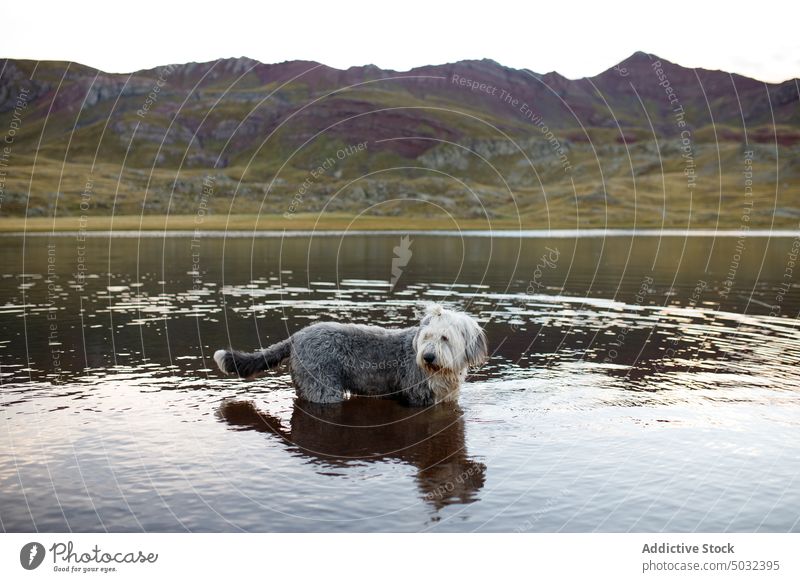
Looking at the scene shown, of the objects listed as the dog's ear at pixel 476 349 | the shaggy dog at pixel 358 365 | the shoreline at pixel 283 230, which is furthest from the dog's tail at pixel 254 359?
the shoreline at pixel 283 230

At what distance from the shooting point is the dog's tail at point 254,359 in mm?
14894

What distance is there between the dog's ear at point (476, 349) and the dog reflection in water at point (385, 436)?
1127 mm

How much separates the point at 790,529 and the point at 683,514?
128 centimetres

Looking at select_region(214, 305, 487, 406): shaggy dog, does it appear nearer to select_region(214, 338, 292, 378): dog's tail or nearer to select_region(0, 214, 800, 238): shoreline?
select_region(214, 338, 292, 378): dog's tail

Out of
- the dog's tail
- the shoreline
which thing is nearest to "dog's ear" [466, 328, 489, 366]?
the dog's tail

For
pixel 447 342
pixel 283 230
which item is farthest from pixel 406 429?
pixel 283 230

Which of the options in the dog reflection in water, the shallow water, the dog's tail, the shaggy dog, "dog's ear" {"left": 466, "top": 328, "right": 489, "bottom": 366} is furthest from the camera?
the dog's tail

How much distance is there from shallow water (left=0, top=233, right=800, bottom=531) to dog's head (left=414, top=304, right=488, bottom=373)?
117cm

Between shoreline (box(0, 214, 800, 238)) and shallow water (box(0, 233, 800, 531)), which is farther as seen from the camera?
shoreline (box(0, 214, 800, 238))

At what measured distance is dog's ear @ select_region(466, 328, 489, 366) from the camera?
13781mm

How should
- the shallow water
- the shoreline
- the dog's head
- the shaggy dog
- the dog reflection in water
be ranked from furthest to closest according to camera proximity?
the shoreline < the shaggy dog < the dog's head < the dog reflection in water < the shallow water

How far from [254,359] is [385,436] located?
362cm

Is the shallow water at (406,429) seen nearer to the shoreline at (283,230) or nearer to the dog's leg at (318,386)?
the dog's leg at (318,386)
